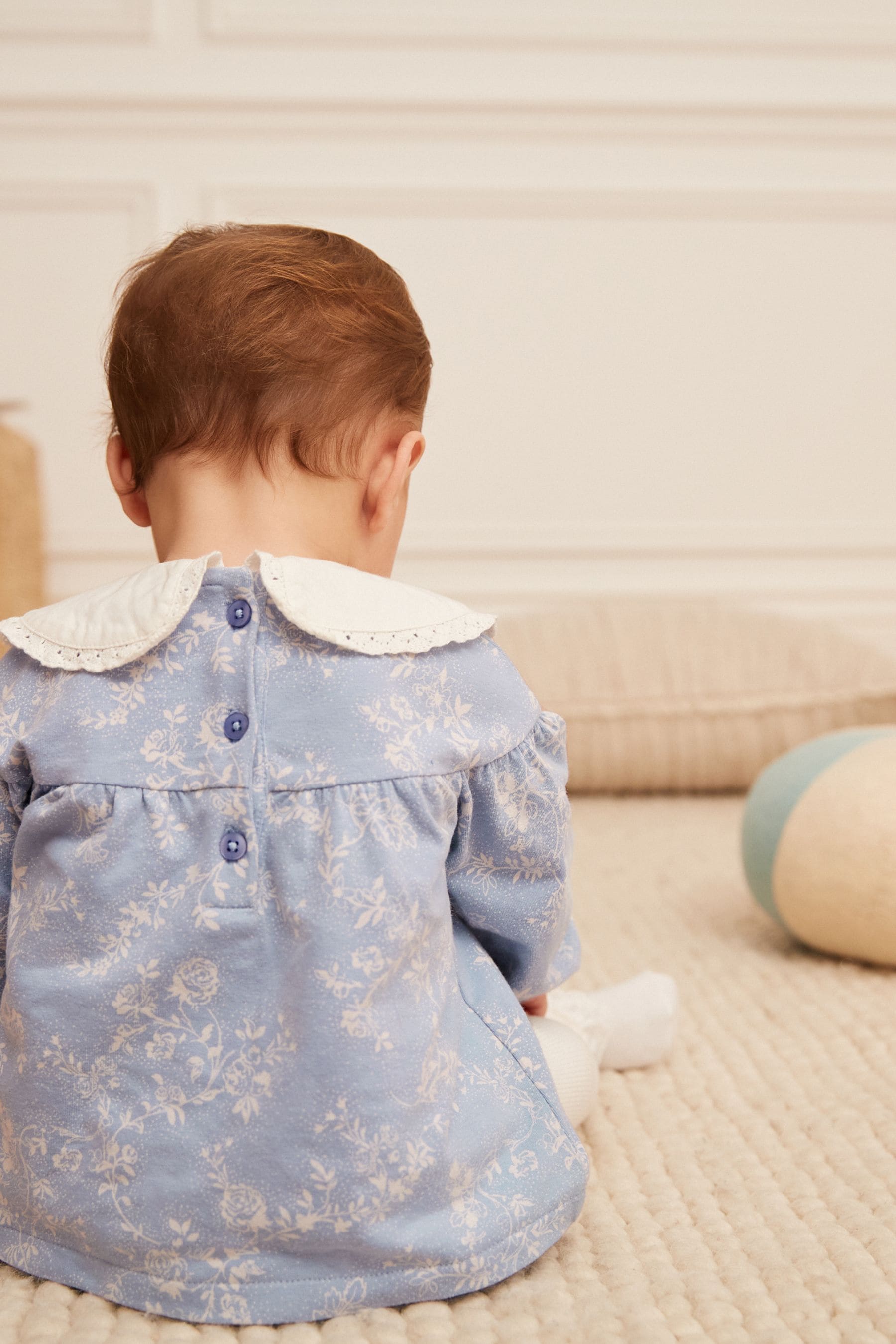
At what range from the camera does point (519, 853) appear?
71cm

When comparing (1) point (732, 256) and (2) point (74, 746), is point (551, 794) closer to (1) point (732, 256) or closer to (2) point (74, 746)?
(2) point (74, 746)

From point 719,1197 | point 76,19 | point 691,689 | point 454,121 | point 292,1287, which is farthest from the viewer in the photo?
point 454,121

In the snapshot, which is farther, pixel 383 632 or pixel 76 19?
pixel 76 19

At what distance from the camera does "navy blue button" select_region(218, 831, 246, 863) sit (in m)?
0.62

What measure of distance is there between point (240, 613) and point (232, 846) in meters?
0.12

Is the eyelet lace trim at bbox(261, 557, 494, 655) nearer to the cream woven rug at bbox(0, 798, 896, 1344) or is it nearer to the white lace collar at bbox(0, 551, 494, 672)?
the white lace collar at bbox(0, 551, 494, 672)

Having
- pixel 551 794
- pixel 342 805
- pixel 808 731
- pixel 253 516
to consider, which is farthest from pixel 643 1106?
pixel 808 731

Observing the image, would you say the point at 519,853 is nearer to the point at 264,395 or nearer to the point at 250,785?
the point at 250,785

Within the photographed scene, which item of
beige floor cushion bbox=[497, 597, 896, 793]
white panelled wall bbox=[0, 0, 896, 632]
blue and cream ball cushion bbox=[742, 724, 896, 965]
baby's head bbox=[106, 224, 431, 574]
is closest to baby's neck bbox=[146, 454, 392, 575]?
baby's head bbox=[106, 224, 431, 574]

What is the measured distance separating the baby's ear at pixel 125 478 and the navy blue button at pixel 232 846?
9.1 inches

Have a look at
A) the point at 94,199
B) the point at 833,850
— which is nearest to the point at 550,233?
the point at 94,199

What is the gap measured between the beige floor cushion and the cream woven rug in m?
0.66

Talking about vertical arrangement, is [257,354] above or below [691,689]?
above

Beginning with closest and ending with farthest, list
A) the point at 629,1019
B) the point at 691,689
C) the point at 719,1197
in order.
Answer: the point at 719,1197 < the point at 629,1019 < the point at 691,689
